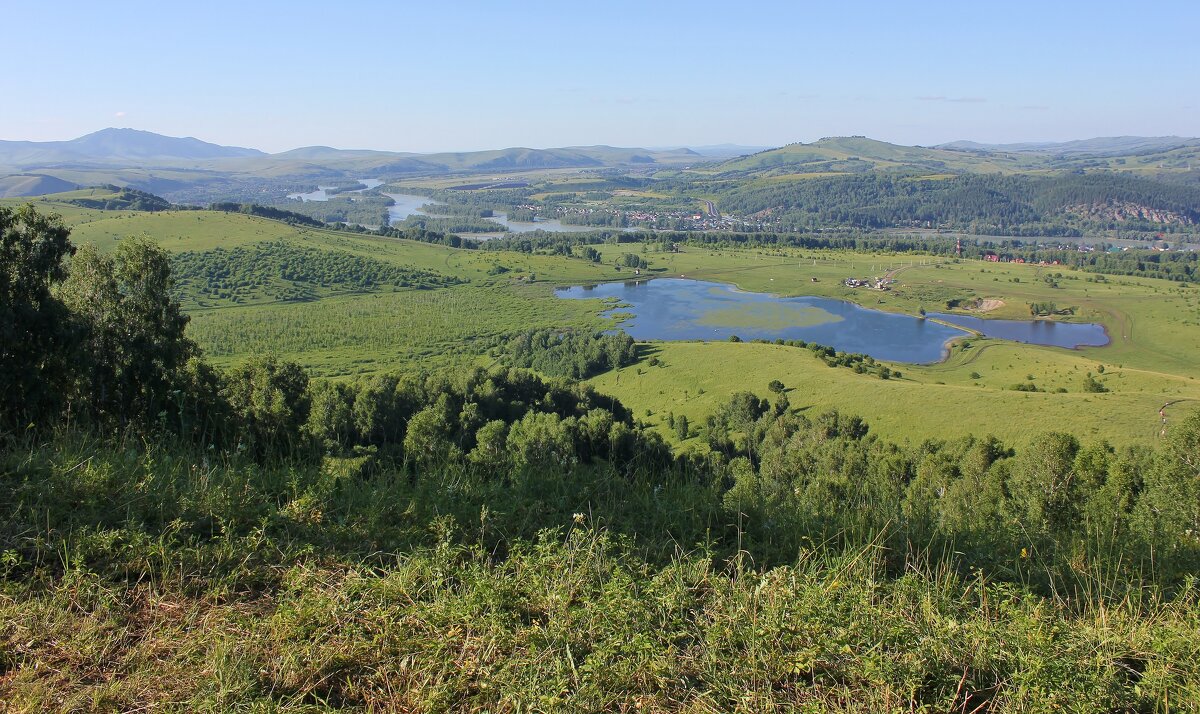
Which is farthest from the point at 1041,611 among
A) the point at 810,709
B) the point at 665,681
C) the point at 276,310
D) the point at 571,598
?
the point at 276,310

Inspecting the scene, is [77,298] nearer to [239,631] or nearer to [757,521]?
[239,631]

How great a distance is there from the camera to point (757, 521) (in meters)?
4.35

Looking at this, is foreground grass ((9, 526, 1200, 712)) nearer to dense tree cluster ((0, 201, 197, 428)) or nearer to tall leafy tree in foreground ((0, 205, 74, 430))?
dense tree cluster ((0, 201, 197, 428))

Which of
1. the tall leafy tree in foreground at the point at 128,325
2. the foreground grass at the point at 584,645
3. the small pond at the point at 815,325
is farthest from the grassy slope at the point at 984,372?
the foreground grass at the point at 584,645

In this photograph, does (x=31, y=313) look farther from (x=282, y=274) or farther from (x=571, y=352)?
(x=282, y=274)

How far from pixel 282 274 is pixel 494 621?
121239 millimetres

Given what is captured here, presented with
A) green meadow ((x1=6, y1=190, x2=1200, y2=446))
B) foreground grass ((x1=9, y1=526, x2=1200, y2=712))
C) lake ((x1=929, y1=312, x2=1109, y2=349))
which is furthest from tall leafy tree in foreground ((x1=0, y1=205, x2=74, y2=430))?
lake ((x1=929, y1=312, x2=1109, y2=349))

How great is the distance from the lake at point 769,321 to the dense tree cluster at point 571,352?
9.66m

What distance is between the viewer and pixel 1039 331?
87062mm

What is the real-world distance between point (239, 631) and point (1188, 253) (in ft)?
631

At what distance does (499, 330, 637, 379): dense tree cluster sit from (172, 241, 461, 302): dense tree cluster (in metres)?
46.9

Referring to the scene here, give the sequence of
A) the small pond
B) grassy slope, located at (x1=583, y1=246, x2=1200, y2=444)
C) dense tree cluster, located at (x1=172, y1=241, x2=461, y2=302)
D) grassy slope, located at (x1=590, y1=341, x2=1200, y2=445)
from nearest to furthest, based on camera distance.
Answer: grassy slope, located at (x1=590, y1=341, x2=1200, y2=445) < grassy slope, located at (x1=583, y1=246, x2=1200, y2=444) < the small pond < dense tree cluster, located at (x1=172, y1=241, x2=461, y2=302)

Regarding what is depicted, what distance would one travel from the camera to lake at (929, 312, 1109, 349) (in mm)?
81375

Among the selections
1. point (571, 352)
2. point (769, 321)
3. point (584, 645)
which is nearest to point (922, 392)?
point (571, 352)
